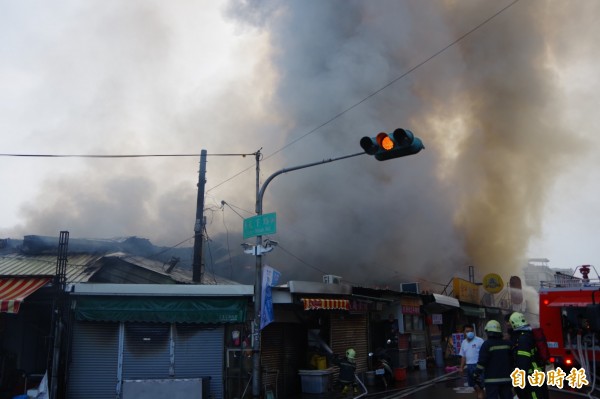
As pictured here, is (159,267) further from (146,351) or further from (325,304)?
(325,304)

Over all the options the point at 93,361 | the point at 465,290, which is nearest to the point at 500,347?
the point at 93,361

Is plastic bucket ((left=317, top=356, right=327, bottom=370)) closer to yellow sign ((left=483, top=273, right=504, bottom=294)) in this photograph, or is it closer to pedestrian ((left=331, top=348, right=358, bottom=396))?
pedestrian ((left=331, top=348, right=358, bottom=396))

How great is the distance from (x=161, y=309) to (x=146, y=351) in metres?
1.04

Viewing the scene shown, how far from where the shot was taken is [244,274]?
28391mm

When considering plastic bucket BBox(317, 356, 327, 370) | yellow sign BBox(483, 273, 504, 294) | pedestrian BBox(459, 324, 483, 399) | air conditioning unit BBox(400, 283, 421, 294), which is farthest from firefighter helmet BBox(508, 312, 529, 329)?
yellow sign BBox(483, 273, 504, 294)

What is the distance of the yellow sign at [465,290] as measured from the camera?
26281mm

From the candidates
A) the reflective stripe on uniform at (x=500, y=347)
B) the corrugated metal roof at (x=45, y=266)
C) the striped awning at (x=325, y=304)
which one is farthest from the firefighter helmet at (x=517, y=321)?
the corrugated metal roof at (x=45, y=266)

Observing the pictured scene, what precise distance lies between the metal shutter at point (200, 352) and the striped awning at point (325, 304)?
214 cm

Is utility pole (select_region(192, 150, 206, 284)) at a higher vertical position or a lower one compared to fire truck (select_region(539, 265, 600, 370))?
higher

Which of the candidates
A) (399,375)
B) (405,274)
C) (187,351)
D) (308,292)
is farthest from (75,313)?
(405,274)

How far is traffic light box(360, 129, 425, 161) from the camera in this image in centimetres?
778

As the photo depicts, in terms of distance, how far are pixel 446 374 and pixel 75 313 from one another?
12581 millimetres

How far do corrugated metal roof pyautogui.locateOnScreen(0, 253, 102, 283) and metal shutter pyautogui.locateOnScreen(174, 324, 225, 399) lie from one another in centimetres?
324

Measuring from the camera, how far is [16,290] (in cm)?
1067
